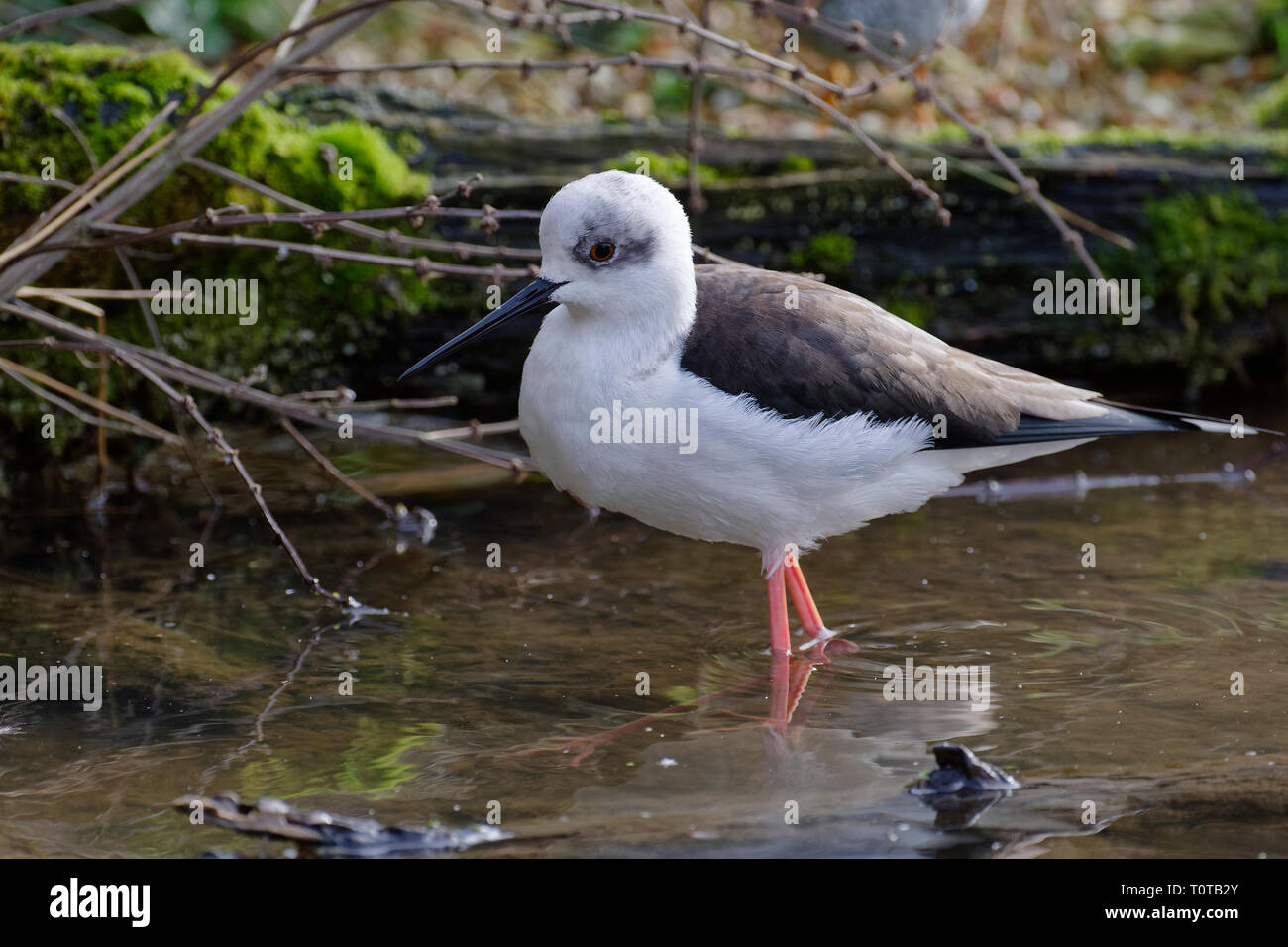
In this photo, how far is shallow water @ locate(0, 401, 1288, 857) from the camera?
145 inches

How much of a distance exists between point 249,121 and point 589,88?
5142 millimetres

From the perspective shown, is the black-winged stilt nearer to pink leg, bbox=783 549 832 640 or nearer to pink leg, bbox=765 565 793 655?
pink leg, bbox=765 565 793 655

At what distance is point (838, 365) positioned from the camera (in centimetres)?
470

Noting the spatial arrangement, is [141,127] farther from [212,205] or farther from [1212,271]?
[1212,271]

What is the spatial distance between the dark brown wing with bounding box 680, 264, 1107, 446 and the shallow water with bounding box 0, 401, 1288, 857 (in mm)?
777

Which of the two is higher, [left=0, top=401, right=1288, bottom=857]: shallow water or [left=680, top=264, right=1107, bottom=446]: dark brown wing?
[left=680, top=264, right=1107, bottom=446]: dark brown wing

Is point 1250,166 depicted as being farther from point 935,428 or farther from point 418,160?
point 418,160

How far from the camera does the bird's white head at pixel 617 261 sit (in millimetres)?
4488

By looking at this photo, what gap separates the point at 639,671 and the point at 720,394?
3.23ft

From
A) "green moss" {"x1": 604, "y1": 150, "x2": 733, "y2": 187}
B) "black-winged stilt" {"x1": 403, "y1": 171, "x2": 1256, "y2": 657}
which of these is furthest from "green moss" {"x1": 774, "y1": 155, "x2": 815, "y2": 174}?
"black-winged stilt" {"x1": 403, "y1": 171, "x2": 1256, "y2": 657}

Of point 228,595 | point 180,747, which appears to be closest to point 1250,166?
point 228,595

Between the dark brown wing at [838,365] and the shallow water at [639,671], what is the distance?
777mm

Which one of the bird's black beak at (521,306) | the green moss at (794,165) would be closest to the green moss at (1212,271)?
the green moss at (794,165)

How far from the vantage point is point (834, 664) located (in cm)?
487
